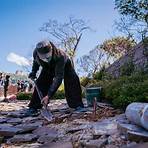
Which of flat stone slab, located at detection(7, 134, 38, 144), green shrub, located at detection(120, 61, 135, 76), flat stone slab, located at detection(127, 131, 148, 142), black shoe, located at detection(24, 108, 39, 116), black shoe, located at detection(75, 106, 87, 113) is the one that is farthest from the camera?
green shrub, located at detection(120, 61, 135, 76)

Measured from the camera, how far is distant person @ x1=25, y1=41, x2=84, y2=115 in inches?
329

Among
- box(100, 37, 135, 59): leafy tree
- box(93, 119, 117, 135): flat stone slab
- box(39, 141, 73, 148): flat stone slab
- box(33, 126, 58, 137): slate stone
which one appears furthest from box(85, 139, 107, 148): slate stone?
box(100, 37, 135, 59): leafy tree

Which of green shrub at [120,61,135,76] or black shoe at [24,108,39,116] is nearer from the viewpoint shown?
black shoe at [24,108,39,116]

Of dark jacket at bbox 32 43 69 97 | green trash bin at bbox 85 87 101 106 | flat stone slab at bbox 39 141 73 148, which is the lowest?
flat stone slab at bbox 39 141 73 148

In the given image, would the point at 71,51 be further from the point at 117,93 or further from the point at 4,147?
the point at 4,147

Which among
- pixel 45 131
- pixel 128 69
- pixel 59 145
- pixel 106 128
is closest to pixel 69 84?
pixel 45 131

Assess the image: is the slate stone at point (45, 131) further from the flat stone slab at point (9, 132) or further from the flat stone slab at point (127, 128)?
the flat stone slab at point (127, 128)

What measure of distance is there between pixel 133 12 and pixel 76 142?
11620 millimetres

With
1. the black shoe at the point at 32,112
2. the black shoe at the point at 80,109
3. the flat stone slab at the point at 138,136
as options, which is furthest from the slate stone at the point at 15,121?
the flat stone slab at the point at 138,136

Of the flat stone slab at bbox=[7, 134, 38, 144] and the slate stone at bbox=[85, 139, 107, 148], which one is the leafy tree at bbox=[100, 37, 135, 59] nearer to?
the flat stone slab at bbox=[7, 134, 38, 144]

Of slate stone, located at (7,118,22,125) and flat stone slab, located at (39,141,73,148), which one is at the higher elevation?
slate stone, located at (7,118,22,125)

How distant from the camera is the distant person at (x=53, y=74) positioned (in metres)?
8.35

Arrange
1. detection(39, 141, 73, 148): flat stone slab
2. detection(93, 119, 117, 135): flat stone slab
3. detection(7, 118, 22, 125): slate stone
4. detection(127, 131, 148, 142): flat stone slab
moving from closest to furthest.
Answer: detection(127, 131, 148, 142): flat stone slab, detection(39, 141, 73, 148): flat stone slab, detection(93, 119, 117, 135): flat stone slab, detection(7, 118, 22, 125): slate stone

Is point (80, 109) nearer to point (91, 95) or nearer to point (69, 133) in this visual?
point (91, 95)
